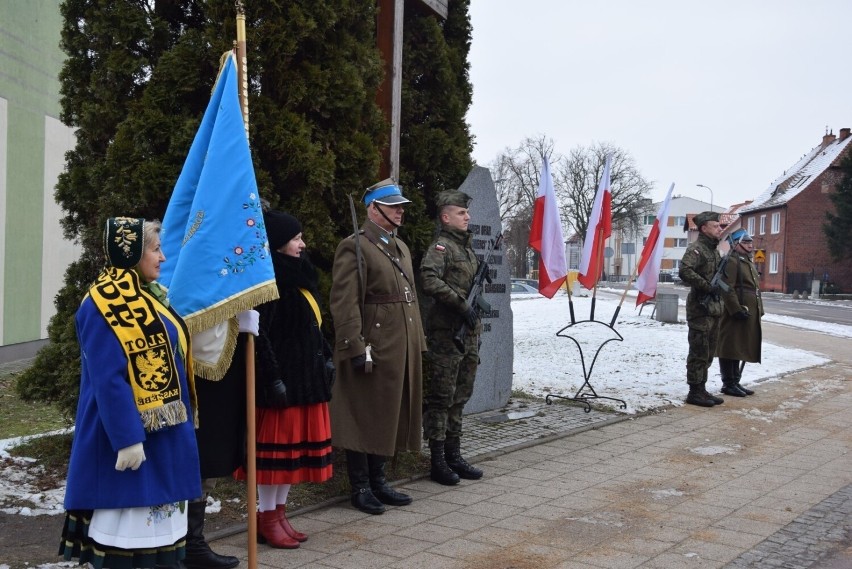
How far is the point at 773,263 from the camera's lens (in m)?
66.2

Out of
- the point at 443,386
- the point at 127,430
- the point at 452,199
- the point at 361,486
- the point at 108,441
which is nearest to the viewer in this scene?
the point at 127,430

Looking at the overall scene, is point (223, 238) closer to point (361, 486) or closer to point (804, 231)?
point (361, 486)

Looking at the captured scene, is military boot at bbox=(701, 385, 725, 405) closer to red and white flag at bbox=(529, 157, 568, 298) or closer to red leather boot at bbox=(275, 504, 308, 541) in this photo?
red and white flag at bbox=(529, 157, 568, 298)

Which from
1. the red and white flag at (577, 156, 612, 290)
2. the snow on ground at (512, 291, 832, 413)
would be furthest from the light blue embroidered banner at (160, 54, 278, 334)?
the red and white flag at (577, 156, 612, 290)

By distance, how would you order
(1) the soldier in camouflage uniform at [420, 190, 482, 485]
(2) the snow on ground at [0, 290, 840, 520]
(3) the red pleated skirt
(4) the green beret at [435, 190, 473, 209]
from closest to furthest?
(3) the red pleated skirt, (2) the snow on ground at [0, 290, 840, 520], (1) the soldier in camouflage uniform at [420, 190, 482, 485], (4) the green beret at [435, 190, 473, 209]

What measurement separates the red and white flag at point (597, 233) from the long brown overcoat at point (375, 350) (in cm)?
453

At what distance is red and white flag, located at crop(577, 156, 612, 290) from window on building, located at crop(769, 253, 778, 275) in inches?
2401

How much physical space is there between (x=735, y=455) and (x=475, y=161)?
156 inches

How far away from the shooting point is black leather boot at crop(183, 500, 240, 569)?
4.32 meters

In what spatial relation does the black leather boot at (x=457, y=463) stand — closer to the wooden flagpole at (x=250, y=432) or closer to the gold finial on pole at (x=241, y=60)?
the wooden flagpole at (x=250, y=432)

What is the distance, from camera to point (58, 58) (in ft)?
47.2

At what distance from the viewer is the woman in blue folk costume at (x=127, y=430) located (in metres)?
3.27

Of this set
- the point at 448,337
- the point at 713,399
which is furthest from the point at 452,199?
the point at 713,399

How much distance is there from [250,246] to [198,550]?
157 centimetres
